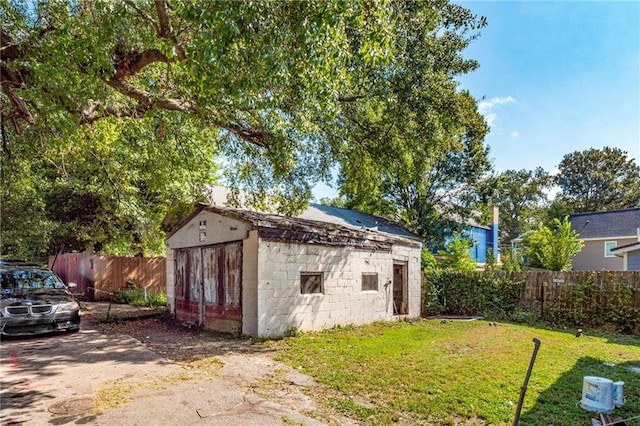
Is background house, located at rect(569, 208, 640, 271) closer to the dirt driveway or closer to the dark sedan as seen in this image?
the dirt driveway

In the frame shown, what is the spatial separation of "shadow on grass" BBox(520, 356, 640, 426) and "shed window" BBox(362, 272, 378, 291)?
5.41 meters

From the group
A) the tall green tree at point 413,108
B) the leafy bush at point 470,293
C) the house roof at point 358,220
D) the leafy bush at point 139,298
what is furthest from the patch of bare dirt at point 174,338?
the house roof at point 358,220

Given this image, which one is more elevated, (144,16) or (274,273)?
(144,16)

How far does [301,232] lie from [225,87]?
4922 mm

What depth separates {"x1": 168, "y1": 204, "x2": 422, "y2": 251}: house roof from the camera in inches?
328

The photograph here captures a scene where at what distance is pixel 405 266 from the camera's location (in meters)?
12.2

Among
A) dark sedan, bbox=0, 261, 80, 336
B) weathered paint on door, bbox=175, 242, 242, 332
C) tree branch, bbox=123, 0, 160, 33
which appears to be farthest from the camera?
weathered paint on door, bbox=175, 242, 242, 332

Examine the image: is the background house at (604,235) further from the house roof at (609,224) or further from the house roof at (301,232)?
the house roof at (301,232)

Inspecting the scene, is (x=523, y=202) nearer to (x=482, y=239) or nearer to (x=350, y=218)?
(x=482, y=239)

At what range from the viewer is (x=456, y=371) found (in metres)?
5.67

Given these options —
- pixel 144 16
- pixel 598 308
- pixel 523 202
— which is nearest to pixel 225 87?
pixel 144 16

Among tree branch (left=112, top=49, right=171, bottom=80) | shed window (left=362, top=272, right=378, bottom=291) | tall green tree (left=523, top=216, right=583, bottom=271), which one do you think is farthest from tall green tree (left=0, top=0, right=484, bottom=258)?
tall green tree (left=523, top=216, right=583, bottom=271)

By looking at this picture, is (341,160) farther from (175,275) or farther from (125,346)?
(125,346)

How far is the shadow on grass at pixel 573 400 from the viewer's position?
402cm
